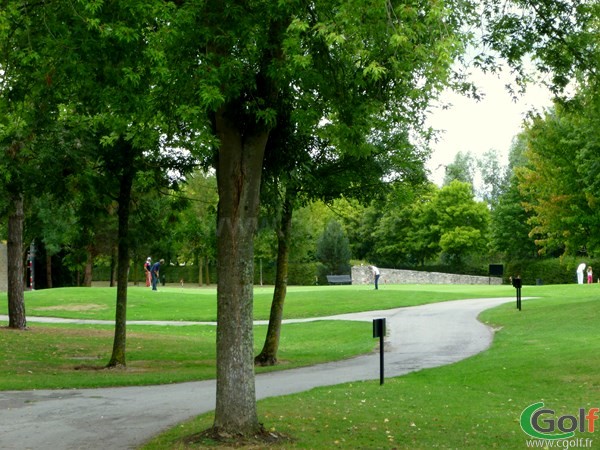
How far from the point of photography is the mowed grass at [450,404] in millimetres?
9164

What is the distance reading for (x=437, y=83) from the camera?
8.94 meters

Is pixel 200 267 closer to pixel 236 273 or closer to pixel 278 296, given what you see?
pixel 278 296

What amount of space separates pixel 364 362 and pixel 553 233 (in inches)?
755

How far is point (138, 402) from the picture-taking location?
1216 cm

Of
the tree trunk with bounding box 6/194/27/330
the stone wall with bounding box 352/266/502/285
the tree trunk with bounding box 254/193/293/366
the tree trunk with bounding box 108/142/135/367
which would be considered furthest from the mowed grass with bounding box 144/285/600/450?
the stone wall with bounding box 352/266/502/285

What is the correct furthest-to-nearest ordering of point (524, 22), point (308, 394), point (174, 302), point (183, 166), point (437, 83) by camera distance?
point (174, 302)
point (183, 166)
point (308, 394)
point (524, 22)
point (437, 83)

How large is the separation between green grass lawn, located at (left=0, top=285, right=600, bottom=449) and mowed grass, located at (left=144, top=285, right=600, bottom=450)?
0.05 ft

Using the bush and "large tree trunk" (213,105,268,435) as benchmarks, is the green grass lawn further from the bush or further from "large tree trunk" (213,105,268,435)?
the bush

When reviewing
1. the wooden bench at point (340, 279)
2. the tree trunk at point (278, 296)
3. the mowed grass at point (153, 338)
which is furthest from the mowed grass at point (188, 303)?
the wooden bench at point (340, 279)

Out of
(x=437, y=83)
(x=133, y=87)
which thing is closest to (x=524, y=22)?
(x=437, y=83)

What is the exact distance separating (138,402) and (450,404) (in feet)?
15.3

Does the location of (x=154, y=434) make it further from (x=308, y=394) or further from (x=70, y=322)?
(x=70, y=322)

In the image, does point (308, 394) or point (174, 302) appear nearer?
point (308, 394)

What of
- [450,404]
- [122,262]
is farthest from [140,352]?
[450,404]
